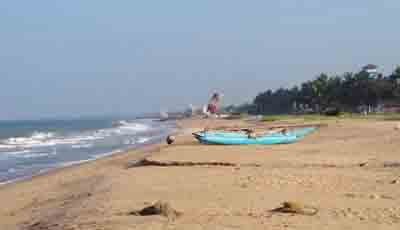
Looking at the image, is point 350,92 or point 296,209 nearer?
point 296,209

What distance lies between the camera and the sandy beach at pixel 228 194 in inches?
326

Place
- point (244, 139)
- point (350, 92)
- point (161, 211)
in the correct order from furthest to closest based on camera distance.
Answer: point (350, 92) < point (244, 139) < point (161, 211)

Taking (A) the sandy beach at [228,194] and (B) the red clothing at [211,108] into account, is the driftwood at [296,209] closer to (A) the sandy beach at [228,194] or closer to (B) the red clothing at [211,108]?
(A) the sandy beach at [228,194]

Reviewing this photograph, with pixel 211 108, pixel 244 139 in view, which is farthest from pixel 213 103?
pixel 244 139

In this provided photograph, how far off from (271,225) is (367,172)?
677cm

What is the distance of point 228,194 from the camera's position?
10.8m

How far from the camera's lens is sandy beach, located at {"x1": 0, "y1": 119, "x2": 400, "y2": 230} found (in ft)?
27.2

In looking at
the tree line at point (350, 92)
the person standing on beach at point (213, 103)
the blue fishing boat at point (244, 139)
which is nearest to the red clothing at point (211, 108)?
the person standing on beach at point (213, 103)

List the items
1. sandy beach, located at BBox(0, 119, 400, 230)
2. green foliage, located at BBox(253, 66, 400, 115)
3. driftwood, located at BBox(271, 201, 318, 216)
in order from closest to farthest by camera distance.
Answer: sandy beach, located at BBox(0, 119, 400, 230)
driftwood, located at BBox(271, 201, 318, 216)
green foliage, located at BBox(253, 66, 400, 115)

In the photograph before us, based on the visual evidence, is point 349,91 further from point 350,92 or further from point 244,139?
point 244,139

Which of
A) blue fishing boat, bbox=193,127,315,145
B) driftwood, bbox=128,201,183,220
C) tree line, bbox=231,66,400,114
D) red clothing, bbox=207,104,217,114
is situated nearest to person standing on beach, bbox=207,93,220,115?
red clothing, bbox=207,104,217,114

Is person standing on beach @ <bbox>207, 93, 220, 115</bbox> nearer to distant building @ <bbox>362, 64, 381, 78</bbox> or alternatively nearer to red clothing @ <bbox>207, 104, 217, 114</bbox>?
red clothing @ <bbox>207, 104, 217, 114</bbox>

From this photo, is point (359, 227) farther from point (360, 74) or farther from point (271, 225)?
point (360, 74)

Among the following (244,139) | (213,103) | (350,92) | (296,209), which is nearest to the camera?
(296,209)
